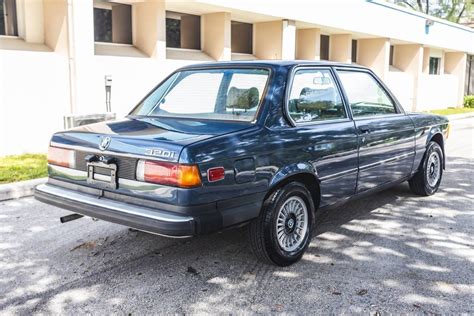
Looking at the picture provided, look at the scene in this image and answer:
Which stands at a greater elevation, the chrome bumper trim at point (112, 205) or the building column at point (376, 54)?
the building column at point (376, 54)

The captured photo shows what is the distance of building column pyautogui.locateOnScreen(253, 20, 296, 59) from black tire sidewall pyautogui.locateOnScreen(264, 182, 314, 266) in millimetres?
11566

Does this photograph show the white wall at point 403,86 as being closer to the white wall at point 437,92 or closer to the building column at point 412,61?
the building column at point 412,61

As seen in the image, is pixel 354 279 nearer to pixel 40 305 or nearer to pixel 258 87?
pixel 258 87

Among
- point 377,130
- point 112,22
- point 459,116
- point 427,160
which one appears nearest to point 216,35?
point 112,22

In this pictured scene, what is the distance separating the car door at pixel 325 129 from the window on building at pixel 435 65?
80.1 ft

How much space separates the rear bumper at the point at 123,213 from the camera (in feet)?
11.6

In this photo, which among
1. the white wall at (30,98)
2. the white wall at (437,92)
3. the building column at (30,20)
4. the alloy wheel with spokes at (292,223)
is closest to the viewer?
the alloy wheel with spokes at (292,223)

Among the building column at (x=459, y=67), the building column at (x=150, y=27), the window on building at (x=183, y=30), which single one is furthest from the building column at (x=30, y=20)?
the building column at (x=459, y=67)

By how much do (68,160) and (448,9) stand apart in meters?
47.6

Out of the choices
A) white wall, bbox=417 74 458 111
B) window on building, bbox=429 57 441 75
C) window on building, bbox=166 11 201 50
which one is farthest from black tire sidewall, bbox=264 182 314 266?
window on building, bbox=429 57 441 75

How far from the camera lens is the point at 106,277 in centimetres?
408

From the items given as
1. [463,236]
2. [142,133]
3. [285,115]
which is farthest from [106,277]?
[463,236]

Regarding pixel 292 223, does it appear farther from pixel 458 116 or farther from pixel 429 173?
pixel 458 116

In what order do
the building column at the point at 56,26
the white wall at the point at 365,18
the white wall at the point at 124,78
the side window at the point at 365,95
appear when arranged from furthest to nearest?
the white wall at the point at 365,18, the white wall at the point at 124,78, the building column at the point at 56,26, the side window at the point at 365,95
